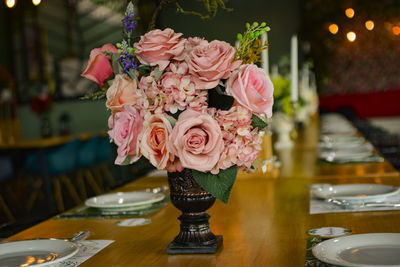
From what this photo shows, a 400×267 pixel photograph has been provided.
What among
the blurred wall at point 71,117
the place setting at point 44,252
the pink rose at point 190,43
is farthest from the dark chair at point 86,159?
the pink rose at point 190,43

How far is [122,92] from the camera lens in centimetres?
123

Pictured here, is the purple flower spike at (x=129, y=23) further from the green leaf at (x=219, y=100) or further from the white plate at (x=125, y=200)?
the white plate at (x=125, y=200)

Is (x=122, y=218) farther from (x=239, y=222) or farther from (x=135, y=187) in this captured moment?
(x=135, y=187)

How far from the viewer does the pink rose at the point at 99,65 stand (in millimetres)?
1299

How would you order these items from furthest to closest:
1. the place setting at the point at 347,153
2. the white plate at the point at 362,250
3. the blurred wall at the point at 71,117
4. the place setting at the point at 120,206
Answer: the blurred wall at the point at 71,117 → the place setting at the point at 347,153 → the place setting at the point at 120,206 → the white plate at the point at 362,250

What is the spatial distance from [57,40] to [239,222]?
8.90 meters

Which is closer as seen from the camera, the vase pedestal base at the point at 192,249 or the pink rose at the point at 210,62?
the pink rose at the point at 210,62

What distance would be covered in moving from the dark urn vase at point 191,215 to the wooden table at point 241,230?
0.02m

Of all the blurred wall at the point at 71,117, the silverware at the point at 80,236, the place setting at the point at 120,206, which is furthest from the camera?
the blurred wall at the point at 71,117

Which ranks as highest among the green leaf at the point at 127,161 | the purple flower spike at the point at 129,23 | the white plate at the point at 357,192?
the purple flower spike at the point at 129,23

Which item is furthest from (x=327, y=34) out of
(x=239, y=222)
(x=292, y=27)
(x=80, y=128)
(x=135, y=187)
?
(x=239, y=222)

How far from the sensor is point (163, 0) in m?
1.39

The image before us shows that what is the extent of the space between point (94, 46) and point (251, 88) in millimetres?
8463

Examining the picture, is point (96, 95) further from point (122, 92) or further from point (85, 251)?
point (85, 251)
